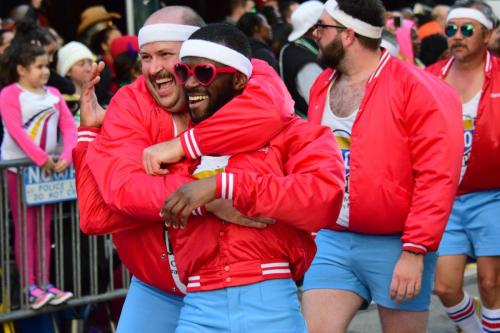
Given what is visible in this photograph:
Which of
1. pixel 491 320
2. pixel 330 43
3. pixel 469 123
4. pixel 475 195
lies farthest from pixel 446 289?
pixel 330 43

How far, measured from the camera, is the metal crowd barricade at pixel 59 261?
670 centimetres

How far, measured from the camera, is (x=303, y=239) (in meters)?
3.81

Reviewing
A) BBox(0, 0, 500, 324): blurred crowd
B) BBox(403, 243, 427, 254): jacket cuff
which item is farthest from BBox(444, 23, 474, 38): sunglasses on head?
BBox(403, 243, 427, 254): jacket cuff

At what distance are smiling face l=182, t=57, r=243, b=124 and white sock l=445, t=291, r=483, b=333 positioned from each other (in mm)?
3033

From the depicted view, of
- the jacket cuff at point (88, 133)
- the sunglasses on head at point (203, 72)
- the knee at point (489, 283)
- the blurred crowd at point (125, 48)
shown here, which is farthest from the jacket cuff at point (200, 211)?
the knee at point (489, 283)

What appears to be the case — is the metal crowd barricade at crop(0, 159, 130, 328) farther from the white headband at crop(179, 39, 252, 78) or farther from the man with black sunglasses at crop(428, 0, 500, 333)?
the white headband at crop(179, 39, 252, 78)

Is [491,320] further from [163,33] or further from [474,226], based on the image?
[163,33]

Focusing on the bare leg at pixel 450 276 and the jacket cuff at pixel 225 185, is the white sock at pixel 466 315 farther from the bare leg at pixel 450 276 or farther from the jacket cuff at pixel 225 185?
the jacket cuff at pixel 225 185

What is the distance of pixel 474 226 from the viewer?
245 inches

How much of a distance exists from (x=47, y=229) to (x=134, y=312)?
2960 millimetres

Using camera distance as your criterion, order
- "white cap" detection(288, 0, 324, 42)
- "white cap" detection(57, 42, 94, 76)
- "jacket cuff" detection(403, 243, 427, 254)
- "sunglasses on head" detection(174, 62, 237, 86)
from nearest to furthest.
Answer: "sunglasses on head" detection(174, 62, 237, 86) < "jacket cuff" detection(403, 243, 427, 254) < "white cap" detection(288, 0, 324, 42) < "white cap" detection(57, 42, 94, 76)

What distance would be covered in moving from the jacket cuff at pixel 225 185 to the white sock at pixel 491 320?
3212 mm

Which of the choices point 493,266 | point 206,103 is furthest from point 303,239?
point 493,266

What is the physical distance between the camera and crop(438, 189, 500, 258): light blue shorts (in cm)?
616
